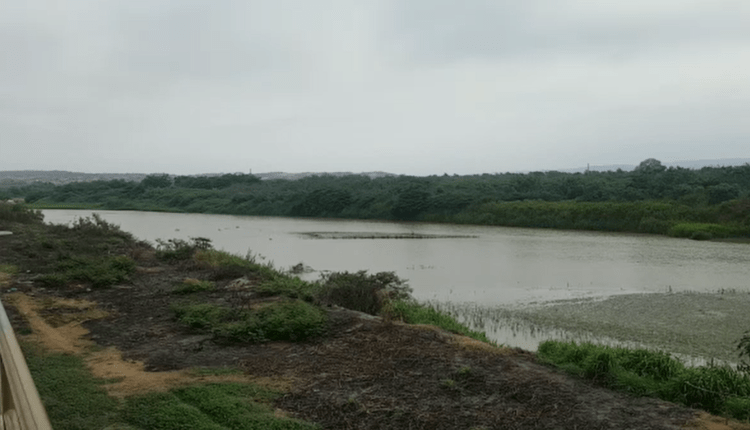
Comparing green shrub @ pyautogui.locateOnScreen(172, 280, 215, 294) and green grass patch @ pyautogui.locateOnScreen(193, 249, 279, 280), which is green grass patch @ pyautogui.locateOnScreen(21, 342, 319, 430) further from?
green grass patch @ pyautogui.locateOnScreen(193, 249, 279, 280)

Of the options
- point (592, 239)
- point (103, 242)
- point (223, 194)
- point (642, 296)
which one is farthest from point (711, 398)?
point (223, 194)

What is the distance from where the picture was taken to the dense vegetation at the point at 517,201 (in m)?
29.9

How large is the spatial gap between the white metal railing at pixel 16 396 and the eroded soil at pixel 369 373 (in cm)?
254

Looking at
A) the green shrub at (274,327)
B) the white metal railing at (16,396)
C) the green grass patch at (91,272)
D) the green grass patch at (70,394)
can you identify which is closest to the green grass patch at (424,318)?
the green shrub at (274,327)

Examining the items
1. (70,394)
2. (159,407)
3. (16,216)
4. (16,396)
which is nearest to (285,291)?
(70,394)

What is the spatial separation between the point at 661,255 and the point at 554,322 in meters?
12.0

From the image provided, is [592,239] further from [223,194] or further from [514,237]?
[223,194]

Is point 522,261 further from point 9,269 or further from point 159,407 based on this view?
point 159,407

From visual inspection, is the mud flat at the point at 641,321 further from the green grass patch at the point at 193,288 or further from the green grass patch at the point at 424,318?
the green grass patch at the point at 193,288

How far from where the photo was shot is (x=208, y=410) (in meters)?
3.84

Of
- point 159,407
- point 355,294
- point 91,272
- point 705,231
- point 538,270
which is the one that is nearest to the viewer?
point 159,407

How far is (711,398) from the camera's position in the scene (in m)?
4.35

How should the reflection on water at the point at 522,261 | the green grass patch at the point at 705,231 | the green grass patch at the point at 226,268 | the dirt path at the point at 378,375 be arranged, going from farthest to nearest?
the green grass patch at the point at 705,231 → the reflection on water at the point at 522,261 → the green grass patch at the point at 226,268 → the dirt path at the point at 378,375

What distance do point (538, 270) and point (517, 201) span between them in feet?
71.7
